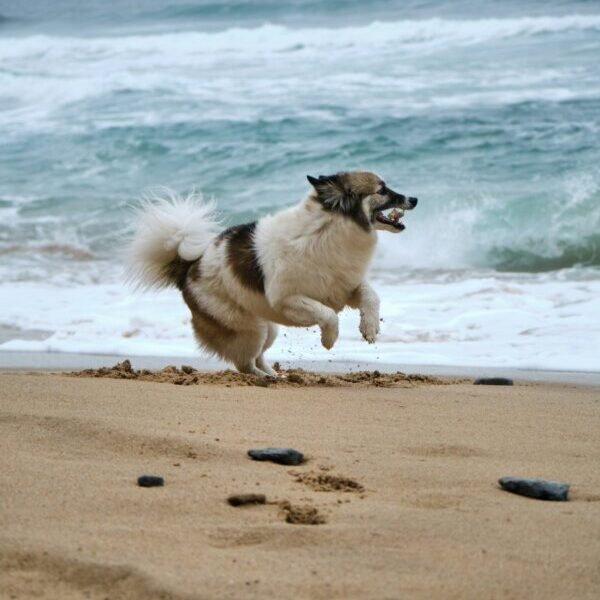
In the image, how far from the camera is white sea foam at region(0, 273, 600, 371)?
8.49 metres

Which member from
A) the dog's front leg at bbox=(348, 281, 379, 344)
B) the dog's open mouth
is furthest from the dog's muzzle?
the dog's front leg at bbox=(348, 281, 379, 344)

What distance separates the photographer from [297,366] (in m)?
8.31

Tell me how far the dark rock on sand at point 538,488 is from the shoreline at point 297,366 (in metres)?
3.09

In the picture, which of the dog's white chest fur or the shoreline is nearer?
the dog's white chest fur

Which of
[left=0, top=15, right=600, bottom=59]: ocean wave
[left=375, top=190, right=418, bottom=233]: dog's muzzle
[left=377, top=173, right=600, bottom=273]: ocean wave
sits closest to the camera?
[left=375, top=190, right=418, bottom=233]: dog's muzzle

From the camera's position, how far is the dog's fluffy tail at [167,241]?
23.9ft

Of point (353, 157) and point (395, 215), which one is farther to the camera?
point (353, 157)

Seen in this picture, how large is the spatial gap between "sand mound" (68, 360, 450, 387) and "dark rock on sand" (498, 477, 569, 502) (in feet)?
8.43

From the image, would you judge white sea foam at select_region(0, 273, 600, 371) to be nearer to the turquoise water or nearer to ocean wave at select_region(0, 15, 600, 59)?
the turquoise water

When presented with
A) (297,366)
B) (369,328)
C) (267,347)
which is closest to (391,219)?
(369,328)

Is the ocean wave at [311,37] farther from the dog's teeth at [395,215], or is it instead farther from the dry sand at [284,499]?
the dry sand at [284,499]

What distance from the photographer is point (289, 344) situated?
928 centimetres

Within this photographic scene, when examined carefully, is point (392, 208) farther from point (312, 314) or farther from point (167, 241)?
point (167, 241)

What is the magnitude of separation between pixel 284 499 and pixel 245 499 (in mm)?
153
